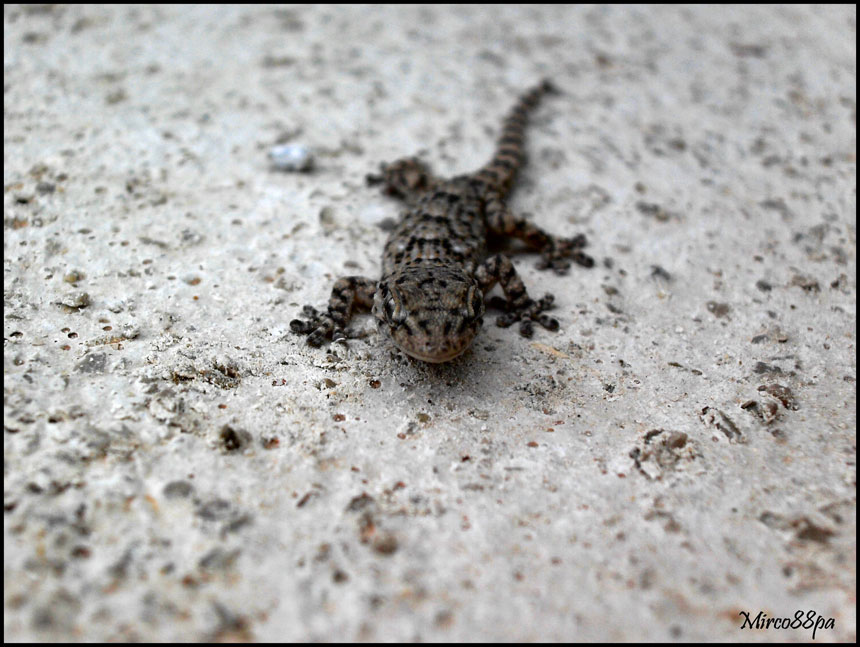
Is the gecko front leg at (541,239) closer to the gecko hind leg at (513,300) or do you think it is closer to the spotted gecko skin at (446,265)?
the spotted gecko skin at (446,265)

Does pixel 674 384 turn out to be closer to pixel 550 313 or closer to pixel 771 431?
pixel 771 431

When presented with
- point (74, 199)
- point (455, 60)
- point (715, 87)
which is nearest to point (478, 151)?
point (455, 60)

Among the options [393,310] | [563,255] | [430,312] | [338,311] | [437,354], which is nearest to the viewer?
[437,354]

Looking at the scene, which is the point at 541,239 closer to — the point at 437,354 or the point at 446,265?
the point at 446,265

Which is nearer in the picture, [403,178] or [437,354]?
[437,354]

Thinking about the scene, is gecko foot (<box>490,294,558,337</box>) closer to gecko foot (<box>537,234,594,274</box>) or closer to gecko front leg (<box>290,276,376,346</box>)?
gecko foot (<box>537,234,594,274</box>)

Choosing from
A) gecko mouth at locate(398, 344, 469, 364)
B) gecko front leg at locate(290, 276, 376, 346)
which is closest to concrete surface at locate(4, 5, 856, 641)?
gecko front leg at locate(290, 276, 376, 346)

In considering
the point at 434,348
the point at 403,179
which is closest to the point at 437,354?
the point at 434,348
